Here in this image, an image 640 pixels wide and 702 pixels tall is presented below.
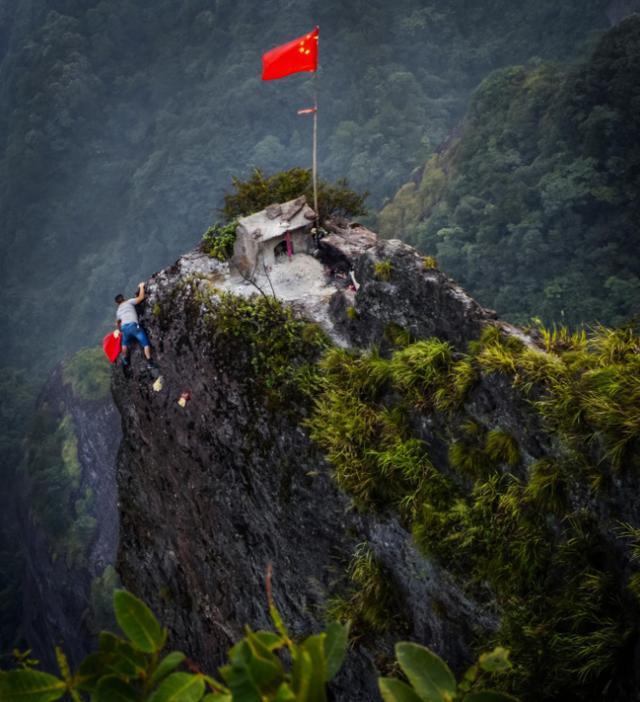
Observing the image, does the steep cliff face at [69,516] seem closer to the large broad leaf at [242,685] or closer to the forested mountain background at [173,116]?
the forested mountain background at [173,116]

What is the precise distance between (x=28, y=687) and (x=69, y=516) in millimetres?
53049

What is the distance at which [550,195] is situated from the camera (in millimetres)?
34969

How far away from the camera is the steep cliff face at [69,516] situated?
40281 millimetres

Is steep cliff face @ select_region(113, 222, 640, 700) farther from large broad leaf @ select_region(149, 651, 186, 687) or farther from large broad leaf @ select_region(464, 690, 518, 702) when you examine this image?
large broad leaf @ select_region(149, 651, 186, 687)

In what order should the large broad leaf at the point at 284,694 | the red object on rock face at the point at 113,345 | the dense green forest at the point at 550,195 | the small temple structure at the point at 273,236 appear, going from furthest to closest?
the dense green forest at the point at 550,195
the red object on rock face at the point at 113,345
the small temple structure at the point at 273,236
the large broad leaf at the point at 284,694

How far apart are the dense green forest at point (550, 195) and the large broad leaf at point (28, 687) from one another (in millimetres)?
29396

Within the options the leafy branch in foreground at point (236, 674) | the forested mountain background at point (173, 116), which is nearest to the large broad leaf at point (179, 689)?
the leafy branch in foreground at point (236, 674)

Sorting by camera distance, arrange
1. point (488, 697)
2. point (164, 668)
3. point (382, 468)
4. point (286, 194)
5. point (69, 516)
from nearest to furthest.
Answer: point (488, 697)
point (164, 668)
point (382, 468)
point (286, 194)
point (69, 516)

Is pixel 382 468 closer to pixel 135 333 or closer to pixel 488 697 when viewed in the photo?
pixel 488 697

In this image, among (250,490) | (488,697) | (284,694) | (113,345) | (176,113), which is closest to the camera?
(284,694)

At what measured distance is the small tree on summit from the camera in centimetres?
1020

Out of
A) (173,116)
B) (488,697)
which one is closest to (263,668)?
(488,697)

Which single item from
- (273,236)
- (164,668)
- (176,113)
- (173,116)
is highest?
(176,113)

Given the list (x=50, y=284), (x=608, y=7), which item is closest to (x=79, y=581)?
(x=50, y=284)
